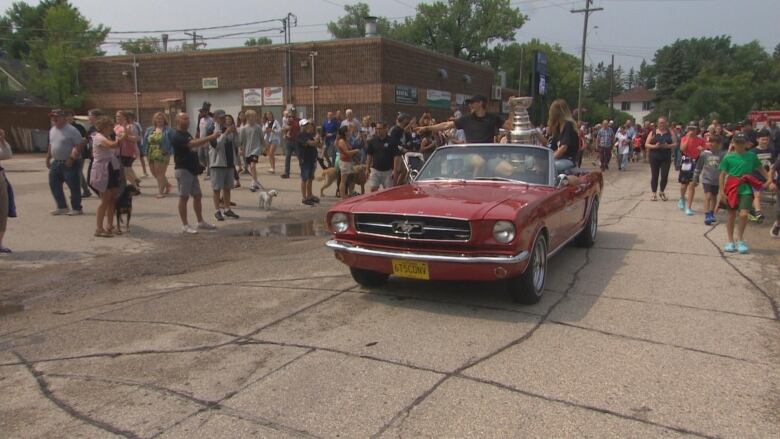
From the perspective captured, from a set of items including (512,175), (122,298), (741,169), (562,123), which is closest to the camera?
(122,298)

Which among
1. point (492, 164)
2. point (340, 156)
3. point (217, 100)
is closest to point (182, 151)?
point (340, 156)

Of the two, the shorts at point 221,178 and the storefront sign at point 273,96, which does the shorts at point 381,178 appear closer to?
the shorts at point 221,178

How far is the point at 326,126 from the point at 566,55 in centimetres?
8028

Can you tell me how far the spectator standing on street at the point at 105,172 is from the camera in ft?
28.3

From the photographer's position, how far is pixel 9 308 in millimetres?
5832

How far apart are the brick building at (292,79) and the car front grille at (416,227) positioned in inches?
867

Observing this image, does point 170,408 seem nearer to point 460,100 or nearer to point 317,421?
point 317,421

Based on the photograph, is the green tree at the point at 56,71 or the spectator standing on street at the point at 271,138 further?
the green tree at the point at 56,71

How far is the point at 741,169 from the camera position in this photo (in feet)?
26.5

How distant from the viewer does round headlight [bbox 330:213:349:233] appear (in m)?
5.61

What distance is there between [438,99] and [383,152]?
72.7 ft

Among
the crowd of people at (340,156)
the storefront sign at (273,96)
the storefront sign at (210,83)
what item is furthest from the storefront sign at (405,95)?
the crowd of people at (340,156)

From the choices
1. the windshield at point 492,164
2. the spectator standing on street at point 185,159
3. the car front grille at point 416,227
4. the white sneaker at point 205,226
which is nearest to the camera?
the car front grille at point 416,227

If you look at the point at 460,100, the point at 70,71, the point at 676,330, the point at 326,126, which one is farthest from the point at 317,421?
the point at 70,71
